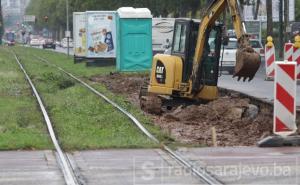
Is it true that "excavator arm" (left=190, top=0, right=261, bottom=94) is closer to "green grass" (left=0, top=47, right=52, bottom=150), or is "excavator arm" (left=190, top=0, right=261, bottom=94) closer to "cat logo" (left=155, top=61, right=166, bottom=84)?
"cat logo" (left=155, top=61, right=166, bottom=84)

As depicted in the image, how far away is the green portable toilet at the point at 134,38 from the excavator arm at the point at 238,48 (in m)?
18.5

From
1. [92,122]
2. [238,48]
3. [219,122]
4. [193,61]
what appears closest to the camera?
[238,48]

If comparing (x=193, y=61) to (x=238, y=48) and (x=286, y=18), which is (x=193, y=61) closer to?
(x=238, y=48)

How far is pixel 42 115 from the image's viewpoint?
1777 centimetres

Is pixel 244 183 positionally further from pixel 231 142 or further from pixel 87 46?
pixel 87 46

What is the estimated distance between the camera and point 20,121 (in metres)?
16.6

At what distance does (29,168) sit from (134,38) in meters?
26.9

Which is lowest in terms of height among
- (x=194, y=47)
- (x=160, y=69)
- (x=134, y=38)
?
(x=160, y=69)

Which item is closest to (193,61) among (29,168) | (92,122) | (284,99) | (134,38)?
(92,122)

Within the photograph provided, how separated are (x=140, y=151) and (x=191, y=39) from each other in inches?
259

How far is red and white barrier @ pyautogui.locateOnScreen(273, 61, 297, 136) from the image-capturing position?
12805 millimetres

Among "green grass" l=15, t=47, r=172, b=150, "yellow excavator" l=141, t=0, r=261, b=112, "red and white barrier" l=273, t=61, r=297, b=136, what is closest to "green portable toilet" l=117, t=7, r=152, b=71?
"green grass" l=15, t=47, r=172, b=150

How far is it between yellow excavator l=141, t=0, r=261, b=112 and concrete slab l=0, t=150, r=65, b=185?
6660 mm

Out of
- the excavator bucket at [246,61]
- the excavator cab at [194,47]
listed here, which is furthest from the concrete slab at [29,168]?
the excavator cab at [194,47]
